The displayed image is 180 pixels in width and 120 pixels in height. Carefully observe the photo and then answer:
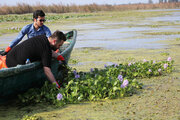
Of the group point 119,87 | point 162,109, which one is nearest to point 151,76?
point 119,87

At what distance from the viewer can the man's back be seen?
16.2 feet

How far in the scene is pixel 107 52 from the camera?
10.2m

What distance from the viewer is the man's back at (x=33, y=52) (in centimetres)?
494

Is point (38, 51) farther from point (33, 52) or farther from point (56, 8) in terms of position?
point (56, 8)

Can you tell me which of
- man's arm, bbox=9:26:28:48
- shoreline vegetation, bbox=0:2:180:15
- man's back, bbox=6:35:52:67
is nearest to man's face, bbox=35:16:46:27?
man's arm, bbox=9:26:28:48

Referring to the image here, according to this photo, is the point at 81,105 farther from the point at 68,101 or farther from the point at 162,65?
the point at 162,65

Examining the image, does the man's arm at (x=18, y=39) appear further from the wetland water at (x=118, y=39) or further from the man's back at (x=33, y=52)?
the wetland water at (x=118, y=39)

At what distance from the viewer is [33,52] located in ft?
16.3

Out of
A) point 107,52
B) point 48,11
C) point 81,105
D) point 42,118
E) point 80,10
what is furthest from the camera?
point 80,10

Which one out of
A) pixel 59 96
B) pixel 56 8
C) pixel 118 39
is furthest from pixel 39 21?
pixel 56 8

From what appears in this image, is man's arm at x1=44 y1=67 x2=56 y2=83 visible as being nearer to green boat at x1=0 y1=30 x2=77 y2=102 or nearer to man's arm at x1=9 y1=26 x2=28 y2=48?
green boat at x1=0 y1=30 x2=77 y2=102

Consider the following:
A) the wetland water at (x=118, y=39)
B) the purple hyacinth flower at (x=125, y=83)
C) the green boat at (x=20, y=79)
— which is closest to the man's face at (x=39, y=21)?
the green boat at (x=20, y=79)

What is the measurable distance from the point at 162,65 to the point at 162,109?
2.61 m

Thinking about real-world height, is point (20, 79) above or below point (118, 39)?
above
